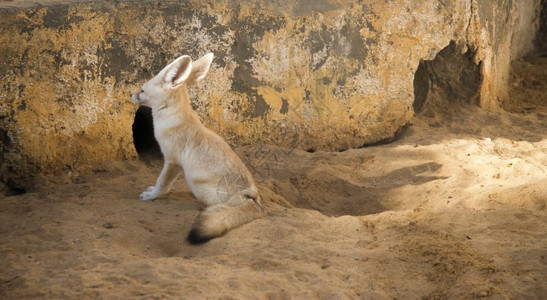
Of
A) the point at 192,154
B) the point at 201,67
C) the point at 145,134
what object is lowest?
the point at 145,134

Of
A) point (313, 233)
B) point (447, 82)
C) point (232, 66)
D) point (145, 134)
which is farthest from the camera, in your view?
point (447, 82)

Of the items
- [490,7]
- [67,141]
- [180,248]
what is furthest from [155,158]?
[490,7]

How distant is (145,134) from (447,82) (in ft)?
13.1

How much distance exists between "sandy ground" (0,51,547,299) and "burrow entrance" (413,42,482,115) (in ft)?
4.95

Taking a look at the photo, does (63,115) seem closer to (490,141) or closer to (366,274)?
(366,274)

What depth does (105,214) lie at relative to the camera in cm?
419

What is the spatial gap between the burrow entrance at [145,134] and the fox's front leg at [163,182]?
137 cm

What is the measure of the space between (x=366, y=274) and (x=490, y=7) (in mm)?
5274

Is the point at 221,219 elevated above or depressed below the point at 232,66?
below

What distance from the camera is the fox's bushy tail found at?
12.5 ft

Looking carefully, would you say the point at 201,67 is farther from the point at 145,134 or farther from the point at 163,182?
the point at 145,134

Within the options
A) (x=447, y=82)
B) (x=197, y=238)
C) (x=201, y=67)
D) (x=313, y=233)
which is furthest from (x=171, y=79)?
(x=447, y=82)

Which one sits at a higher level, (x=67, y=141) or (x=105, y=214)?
(x=67, y=141)

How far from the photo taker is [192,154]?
4477mm
